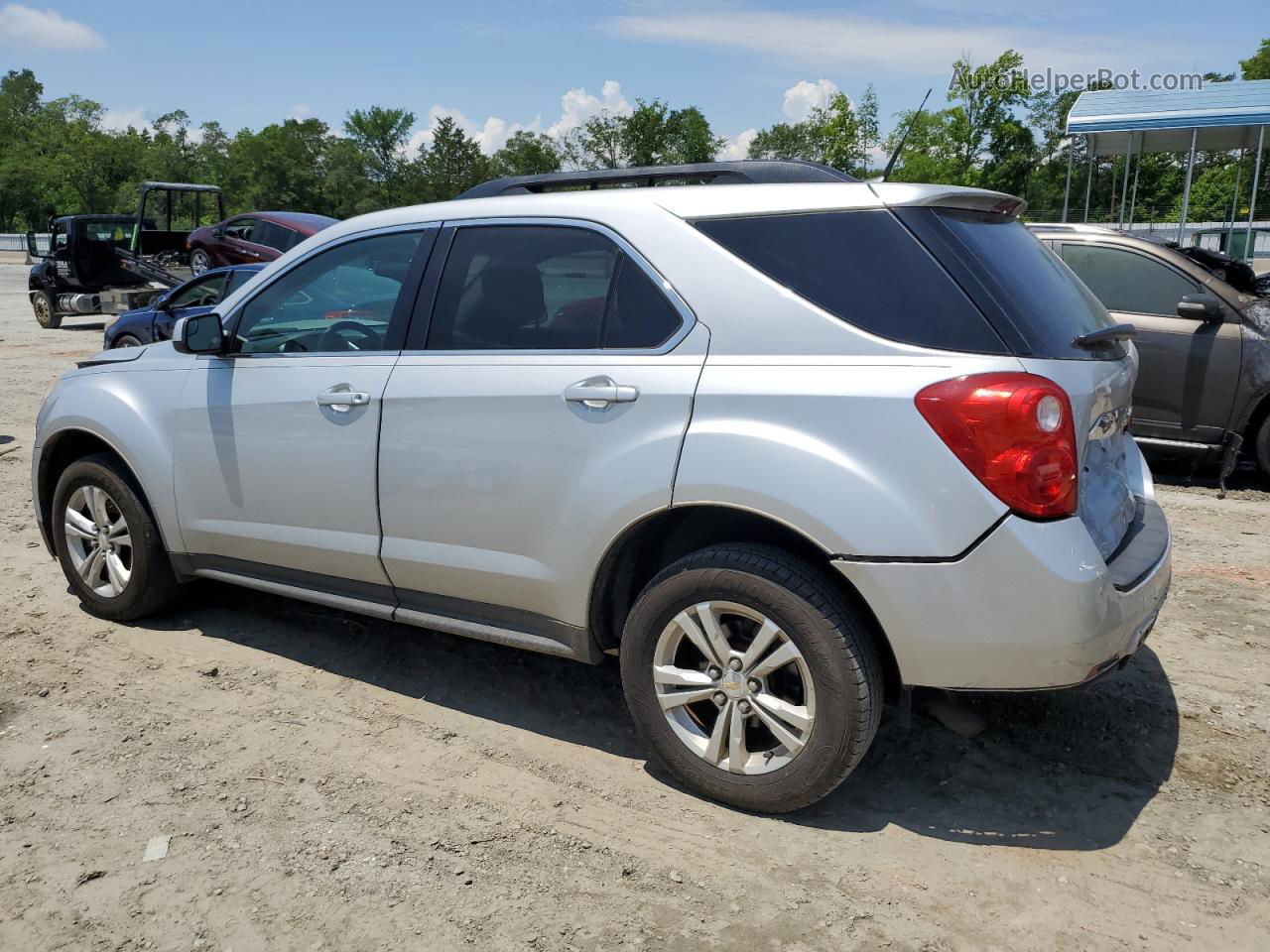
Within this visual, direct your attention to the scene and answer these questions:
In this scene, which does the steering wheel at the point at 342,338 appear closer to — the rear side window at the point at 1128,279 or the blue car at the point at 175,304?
the rear side window at the point at 1128,279

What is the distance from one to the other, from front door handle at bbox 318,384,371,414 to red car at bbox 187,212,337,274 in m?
12.8

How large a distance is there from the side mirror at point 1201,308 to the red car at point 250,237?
12.2 meters

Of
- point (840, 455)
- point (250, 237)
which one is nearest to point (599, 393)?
point (840, 455)

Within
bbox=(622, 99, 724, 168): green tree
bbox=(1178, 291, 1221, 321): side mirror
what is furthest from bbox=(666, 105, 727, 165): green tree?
bbox=(1178, 291, 1221, 321): side mirror

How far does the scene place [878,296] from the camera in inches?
114

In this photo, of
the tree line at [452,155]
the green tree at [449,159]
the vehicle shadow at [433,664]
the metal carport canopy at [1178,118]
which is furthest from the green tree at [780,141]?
the vehicle shadow at [433,664]

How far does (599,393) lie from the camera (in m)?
3.20

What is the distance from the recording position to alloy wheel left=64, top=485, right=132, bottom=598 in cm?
465

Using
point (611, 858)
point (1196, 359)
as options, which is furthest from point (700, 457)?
point (1196, 359)

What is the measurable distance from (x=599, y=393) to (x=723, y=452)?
473 millimetres

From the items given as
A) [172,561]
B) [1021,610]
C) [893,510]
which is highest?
[893,510]

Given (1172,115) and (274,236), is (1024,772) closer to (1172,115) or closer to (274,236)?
(274,236)

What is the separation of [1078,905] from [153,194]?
20949mm

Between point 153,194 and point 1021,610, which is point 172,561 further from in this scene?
point 153,194
